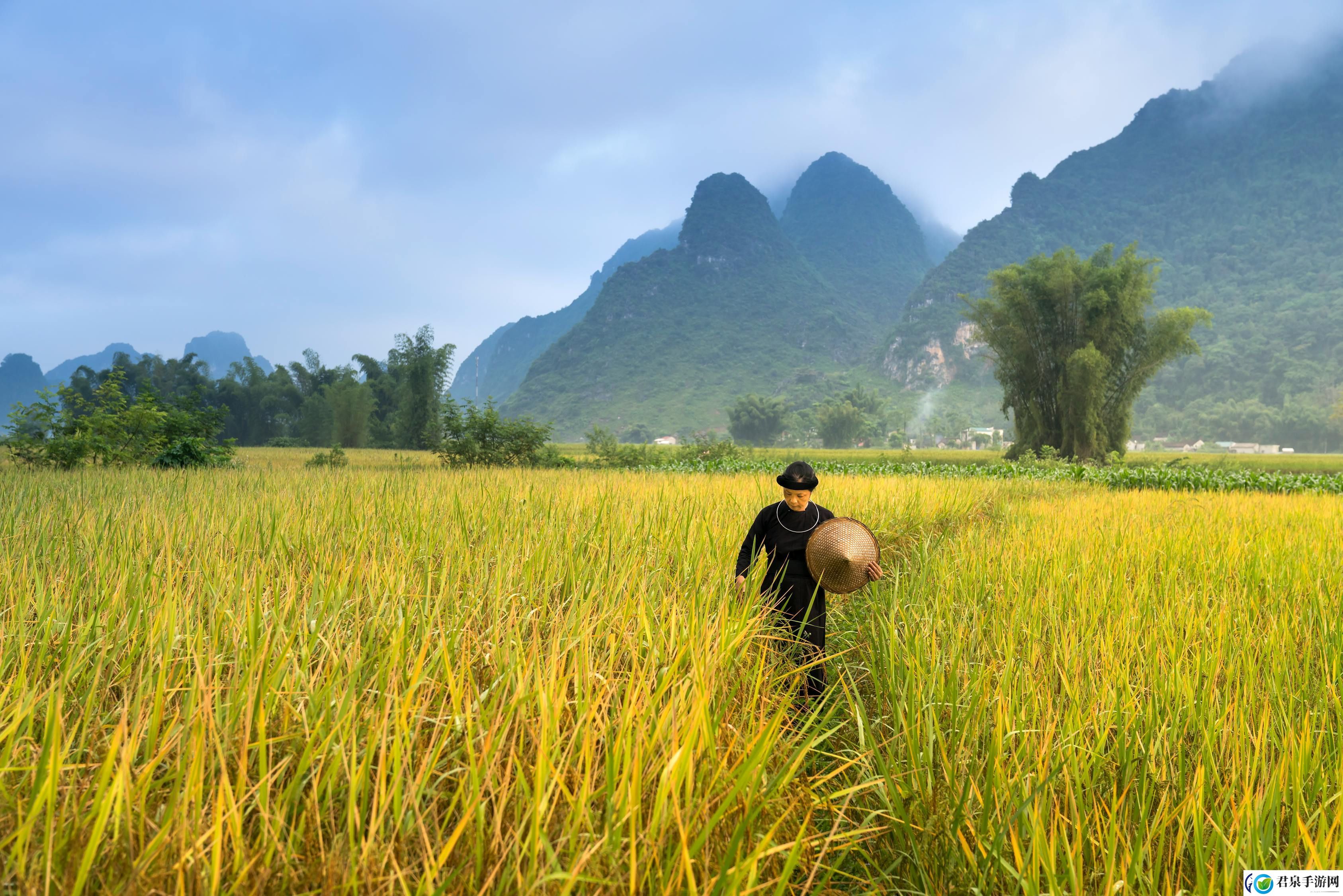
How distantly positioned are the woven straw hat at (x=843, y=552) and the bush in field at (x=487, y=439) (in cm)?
1649

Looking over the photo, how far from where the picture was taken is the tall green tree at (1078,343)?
28.2 m

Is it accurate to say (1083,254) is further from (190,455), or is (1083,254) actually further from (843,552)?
(843,552)

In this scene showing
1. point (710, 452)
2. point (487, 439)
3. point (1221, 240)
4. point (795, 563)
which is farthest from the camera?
point (1221, 240)

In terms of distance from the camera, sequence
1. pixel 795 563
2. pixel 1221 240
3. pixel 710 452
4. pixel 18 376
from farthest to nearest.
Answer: pixel 18 376, pixel 1221 240, pixel 710 452, pixel 795 563

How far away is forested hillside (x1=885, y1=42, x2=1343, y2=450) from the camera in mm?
93750

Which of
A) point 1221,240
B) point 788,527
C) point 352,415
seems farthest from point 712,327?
point 788,527

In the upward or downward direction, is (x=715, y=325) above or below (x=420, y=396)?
above

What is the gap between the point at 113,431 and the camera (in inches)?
504

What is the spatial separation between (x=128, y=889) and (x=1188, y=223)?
584ft

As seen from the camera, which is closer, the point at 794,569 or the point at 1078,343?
the point at 794,569

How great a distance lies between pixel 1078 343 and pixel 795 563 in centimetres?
3297

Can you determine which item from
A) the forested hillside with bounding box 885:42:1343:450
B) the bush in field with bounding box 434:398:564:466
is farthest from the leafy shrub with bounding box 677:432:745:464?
the forested hillside with bounding box 885:42:1343:450

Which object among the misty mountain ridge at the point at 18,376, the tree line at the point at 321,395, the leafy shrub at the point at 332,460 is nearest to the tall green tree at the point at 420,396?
the tree line at the point at 321,395

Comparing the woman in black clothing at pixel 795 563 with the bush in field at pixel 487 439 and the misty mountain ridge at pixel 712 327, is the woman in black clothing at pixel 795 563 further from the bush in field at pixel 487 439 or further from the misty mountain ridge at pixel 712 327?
the misty mountain ridge at pixel 712 327
